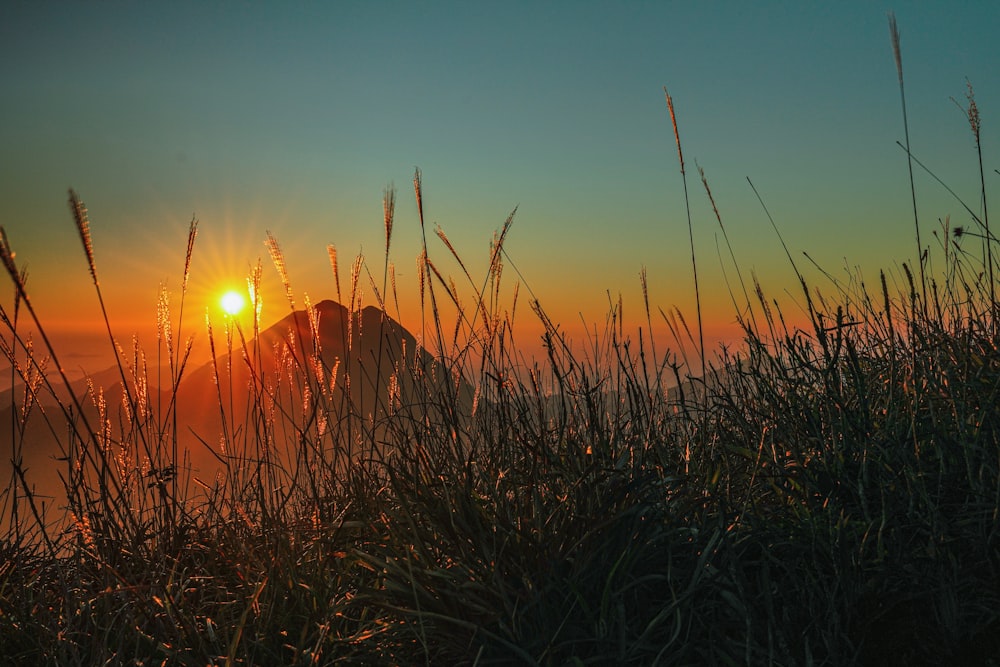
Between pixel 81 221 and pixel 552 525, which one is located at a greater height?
pixel 81 221

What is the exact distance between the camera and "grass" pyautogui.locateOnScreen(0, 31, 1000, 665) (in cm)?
155

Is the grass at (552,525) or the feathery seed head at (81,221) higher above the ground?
the feathery seed head at (81,221)

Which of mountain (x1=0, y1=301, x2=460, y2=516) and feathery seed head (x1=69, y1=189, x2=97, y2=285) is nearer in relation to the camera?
feathery seed head (x1=69, y1=189, x2=97, y2=285)

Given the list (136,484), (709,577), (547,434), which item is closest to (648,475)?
(709,577)

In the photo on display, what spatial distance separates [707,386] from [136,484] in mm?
2212

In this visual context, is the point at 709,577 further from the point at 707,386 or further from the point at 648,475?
the point at 707,386

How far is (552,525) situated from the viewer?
67.4 inches

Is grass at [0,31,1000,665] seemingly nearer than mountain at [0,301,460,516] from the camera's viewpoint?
Yes

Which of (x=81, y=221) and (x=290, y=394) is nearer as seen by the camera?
(x=81, y=221)

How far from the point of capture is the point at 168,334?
8.38 feet

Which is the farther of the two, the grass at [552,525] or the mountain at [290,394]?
the mountain at [290,394]

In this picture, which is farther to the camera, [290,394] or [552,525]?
[290,394]

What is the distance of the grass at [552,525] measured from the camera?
5.09 ft

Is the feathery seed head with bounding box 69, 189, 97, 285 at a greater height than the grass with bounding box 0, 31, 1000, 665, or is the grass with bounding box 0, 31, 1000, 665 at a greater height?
the feathery seed head with bounding box 69, 189, 97, 285
